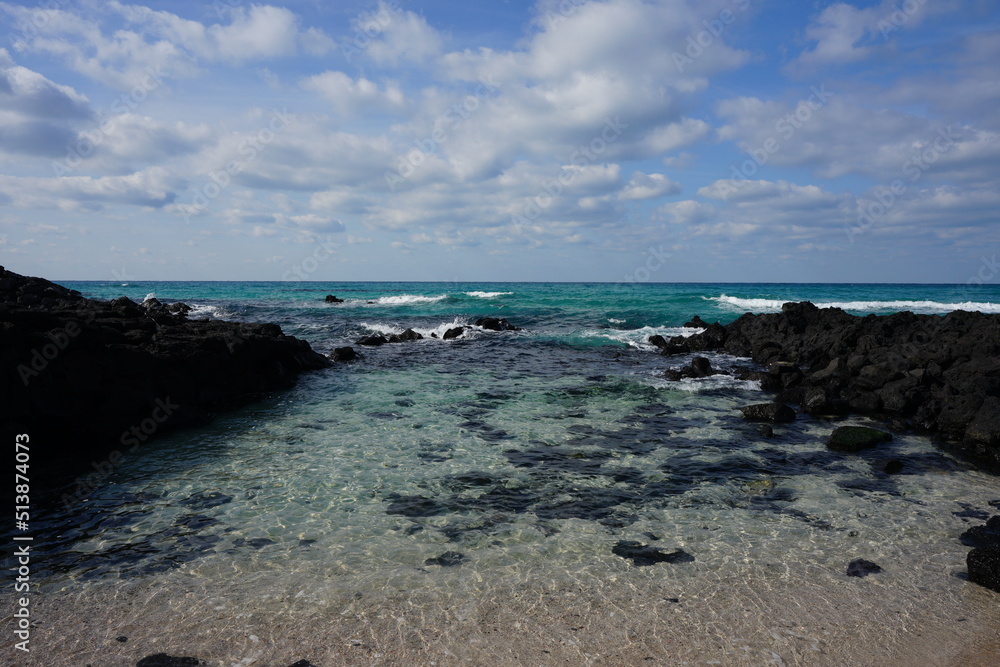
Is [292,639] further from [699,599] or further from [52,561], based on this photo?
[699,599]

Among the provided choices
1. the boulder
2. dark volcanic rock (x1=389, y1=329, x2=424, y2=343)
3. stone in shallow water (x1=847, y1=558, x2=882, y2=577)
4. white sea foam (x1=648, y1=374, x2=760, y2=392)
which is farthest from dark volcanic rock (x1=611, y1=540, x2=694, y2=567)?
dark volcanic rock (x1=389, y1=329, x2=424, y2=343)

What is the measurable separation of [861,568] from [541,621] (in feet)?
13.4

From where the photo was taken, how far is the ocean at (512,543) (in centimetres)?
536

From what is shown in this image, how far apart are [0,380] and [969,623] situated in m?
14.7

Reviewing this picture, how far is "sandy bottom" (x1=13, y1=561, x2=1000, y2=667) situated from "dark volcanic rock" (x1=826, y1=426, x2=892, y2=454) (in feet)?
18.3

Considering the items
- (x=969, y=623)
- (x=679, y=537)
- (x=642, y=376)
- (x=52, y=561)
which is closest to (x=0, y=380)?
(x=52, y=561)

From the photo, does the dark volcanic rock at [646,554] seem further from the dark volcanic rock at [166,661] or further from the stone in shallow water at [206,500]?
the stone in shallow water at [206,500]

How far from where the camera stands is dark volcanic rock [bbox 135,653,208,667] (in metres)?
4.89

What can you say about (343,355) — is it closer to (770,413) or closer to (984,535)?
(770,413)

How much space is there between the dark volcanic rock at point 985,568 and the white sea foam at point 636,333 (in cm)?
2269

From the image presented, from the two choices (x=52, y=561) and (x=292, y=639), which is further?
(x=52, y=561)

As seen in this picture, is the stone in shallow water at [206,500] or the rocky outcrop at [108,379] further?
the rocky outcrop at [108,379]

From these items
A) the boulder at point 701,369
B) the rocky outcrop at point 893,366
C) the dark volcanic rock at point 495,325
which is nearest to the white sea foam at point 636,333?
the rocky outcrop at point 893,366

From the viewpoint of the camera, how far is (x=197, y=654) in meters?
5.04
